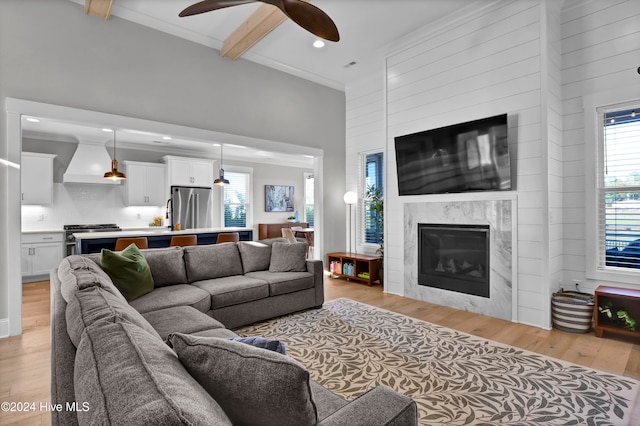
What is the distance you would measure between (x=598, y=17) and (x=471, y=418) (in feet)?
13.4

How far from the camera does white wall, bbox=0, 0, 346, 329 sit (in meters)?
3.22

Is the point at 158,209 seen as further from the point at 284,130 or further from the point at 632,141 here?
the point at 632,141

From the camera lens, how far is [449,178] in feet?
13.1

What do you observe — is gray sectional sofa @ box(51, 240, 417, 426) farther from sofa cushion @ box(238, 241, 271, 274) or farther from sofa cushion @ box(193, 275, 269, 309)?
sofa cushion @ box(238, 241, 271, 274)

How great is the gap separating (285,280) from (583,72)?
3922 millimetres

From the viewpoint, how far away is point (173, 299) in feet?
9.40

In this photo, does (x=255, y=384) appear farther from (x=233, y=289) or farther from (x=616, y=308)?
(x=616, y=308)

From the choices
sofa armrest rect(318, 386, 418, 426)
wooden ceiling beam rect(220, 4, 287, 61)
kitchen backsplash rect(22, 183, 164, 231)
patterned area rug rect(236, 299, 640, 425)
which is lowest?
patterned area rug rect(236, 299, 640, 425)

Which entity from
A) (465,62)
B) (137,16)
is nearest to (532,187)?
(465,62)

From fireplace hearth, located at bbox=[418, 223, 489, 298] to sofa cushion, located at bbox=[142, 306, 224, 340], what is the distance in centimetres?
288

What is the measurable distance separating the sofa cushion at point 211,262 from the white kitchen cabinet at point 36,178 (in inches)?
176

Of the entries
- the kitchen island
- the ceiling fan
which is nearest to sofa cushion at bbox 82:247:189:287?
the kitchen island

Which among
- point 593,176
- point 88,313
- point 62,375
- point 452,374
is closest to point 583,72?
point 593,176

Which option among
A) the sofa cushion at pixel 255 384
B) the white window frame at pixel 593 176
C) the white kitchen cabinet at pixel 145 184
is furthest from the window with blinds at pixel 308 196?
the sofa cushion at pixel 255 384
